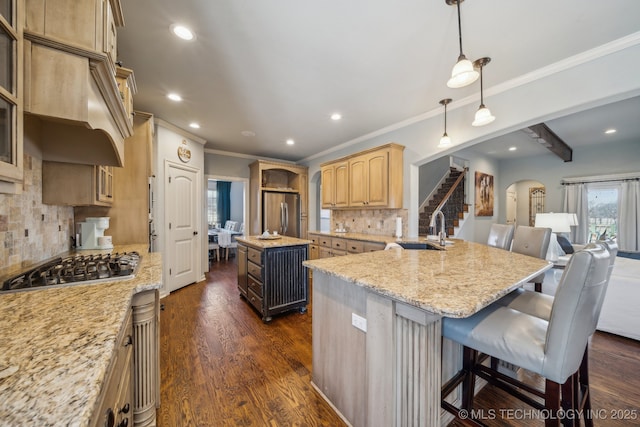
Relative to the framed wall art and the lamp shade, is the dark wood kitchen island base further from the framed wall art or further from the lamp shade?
the framed wall art

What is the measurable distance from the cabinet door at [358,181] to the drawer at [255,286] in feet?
6.99

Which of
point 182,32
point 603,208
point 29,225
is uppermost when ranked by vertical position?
point 182,32

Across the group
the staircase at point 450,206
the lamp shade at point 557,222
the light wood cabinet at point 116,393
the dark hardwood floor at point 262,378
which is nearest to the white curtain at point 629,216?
the lamp shade at point 557,222

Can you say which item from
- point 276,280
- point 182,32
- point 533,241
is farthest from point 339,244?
point 182,32

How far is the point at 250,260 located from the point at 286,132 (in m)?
2.24

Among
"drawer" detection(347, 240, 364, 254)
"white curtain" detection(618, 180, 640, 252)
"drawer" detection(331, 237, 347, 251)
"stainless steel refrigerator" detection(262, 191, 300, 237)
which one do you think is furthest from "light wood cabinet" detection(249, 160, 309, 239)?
"white curtain" detection(618, 180, 640, 252)

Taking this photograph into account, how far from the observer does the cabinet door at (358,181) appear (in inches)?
162

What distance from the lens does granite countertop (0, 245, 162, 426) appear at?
0.43 meters

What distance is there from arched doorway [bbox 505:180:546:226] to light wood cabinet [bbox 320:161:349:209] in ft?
18.2

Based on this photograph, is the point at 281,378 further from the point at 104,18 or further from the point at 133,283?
the point at 104,18

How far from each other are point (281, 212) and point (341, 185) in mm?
1538

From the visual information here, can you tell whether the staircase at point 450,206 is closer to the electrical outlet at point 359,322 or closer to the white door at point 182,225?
the electrical outlet at point 359,322

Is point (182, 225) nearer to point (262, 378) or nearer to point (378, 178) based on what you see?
A: point (262, 378)

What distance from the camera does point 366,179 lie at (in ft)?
13.4
